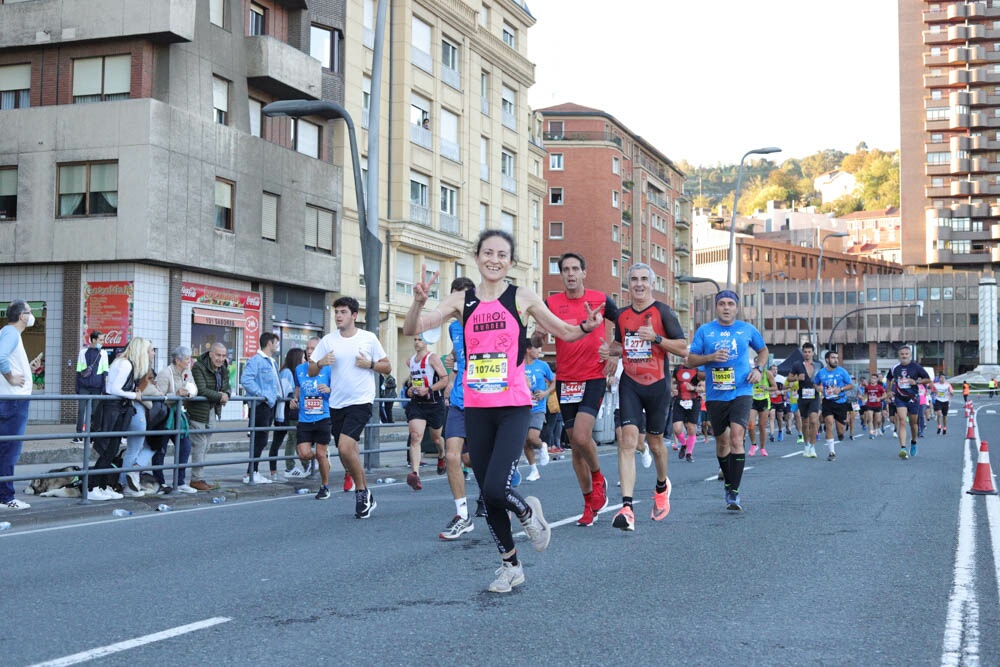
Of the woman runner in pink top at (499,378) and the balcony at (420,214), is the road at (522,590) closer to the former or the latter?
the woman runner in pink top at (499,378)

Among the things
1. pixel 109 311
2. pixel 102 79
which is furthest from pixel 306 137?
pixel 109 311

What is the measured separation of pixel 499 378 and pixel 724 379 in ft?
15.9

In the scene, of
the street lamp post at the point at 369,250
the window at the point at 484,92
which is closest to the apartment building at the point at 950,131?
the window at the point at 484,92

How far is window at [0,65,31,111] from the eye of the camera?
30.2 meters

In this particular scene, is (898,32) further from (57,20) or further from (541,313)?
(541,313)

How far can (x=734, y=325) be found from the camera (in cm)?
1091

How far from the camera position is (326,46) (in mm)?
36844

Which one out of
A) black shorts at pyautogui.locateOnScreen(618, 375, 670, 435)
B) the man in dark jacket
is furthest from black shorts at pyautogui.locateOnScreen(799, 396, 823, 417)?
black shorts at pyautogui.locateOnScreen(618, 375, 670, 435)

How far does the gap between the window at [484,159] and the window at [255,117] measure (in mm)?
14832

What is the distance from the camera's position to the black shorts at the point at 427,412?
1367 cm

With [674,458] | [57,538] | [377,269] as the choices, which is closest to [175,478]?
[57,538]

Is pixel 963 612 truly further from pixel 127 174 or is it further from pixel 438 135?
pixel 438 135

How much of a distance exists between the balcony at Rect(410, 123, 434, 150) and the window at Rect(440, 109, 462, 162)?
100 centimetres

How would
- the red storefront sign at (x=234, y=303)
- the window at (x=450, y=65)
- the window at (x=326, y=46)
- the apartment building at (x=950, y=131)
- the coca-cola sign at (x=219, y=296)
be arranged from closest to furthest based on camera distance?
the coca-cola sign at (x=219, y=296) → the red storefront sign at (x=234, y=303) → the window at (x=326, y=46) → the window at (x=450, y=65) → the apartment building at (x=950, y=131)
